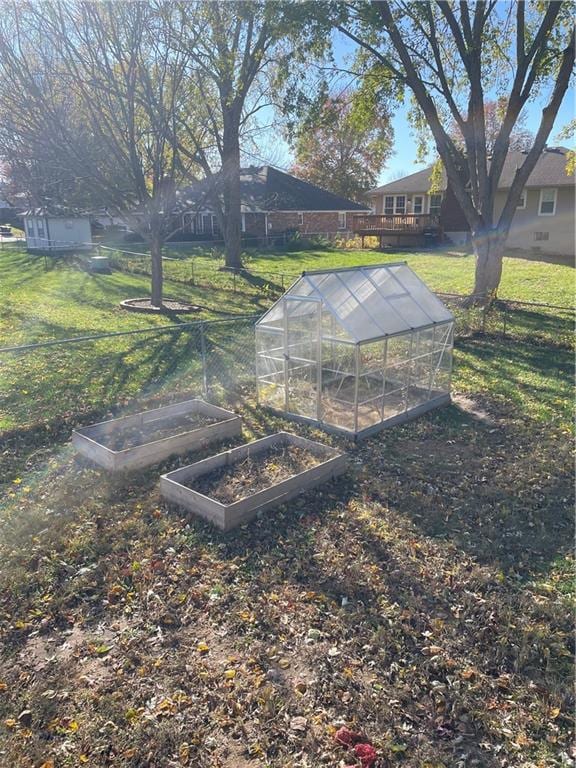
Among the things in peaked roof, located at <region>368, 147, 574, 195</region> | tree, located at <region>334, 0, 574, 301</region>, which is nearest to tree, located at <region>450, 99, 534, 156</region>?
peaked roof, located at <region>368, 147, 574, 195</region>

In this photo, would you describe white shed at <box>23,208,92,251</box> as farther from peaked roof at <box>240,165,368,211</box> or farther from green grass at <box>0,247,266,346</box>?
peaked roof at <box>240,165,368,211</box>

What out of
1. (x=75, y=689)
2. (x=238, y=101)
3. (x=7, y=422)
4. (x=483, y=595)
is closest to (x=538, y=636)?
(x=483, y=595)

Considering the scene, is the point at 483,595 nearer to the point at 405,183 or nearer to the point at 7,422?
the point at 7,422

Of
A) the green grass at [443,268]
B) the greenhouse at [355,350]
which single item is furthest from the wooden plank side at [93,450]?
the green grass at [443,268]

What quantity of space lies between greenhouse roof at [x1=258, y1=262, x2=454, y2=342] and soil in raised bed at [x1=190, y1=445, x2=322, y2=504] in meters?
2.02

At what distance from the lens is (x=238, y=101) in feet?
67.8

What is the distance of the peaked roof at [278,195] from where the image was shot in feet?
117

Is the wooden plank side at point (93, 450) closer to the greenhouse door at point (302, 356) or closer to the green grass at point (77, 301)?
the greenhouse door at point (302, 356)

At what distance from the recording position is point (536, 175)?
30016 mm

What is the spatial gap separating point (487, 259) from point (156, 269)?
1068 centimetres

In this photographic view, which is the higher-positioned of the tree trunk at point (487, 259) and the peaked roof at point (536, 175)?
the peaked roof at point (536, 175)

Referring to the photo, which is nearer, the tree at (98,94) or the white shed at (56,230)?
the tree at (98,94)

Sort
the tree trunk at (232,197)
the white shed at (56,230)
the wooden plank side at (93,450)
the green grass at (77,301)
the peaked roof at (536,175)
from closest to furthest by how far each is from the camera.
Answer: the wooden plank side at (93,450) → the green grass at (77,301) → the tree trunk at (232,197) → the peaked roof at (536,175) → the white shed at (56,230)

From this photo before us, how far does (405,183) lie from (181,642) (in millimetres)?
37367
